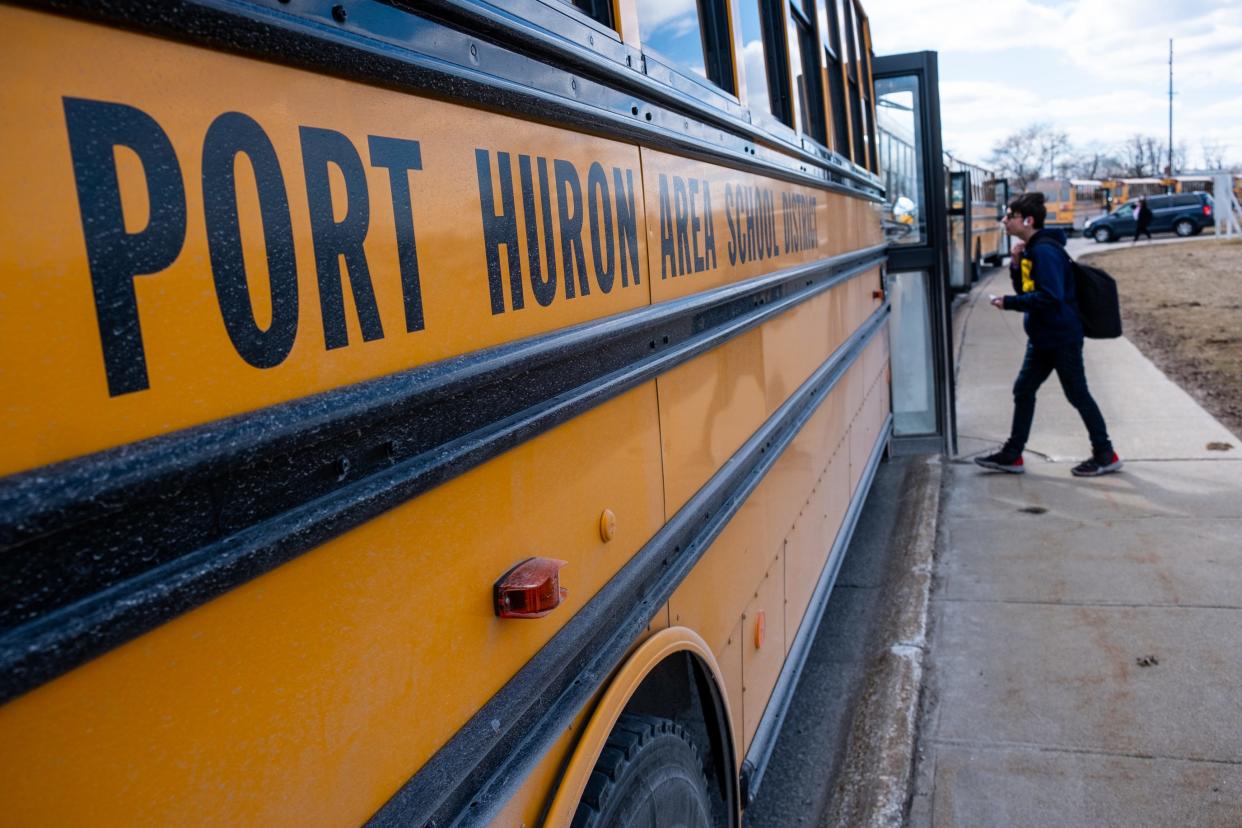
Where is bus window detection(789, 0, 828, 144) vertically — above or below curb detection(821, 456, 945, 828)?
above

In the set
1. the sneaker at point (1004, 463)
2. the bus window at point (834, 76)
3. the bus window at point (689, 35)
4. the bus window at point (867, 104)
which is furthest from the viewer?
the sneaker at point (1004, 463)

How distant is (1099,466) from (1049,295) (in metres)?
1.01

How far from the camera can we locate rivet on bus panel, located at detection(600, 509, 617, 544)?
1.51m

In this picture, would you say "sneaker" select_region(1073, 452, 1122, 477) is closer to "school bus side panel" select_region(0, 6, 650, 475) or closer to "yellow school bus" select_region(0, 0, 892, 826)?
"yellow school bus" select_region(0, 0, 892, 826)

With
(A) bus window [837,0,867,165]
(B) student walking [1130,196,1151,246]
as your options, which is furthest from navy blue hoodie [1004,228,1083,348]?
(B) student walking [1130,196,1151,246]

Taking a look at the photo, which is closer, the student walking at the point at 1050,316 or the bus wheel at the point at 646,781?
the bus wheel at the point at 646,781

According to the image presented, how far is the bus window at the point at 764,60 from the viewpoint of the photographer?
8.00 ft

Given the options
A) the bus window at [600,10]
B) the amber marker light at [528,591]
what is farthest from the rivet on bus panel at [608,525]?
the bus window at [600,10]

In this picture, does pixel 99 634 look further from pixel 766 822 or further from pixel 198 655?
pixel 766 822

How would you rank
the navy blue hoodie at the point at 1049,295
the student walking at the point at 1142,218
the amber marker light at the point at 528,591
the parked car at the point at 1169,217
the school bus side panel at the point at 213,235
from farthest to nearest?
the parked car at the point at 1169,217, the student walking at the point at 1142,218, the navy blue hoodie at the point at 1049,295, the amber marker light at the point at 528,591, the school bus side panel at the point at 213,235

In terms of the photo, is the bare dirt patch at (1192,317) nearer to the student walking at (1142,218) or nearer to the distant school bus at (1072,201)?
the student walking at (1142,218)

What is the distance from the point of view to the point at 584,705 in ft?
4.60

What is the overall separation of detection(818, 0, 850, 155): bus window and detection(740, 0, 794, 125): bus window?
0.89 metres

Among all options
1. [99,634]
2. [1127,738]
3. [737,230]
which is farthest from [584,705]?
[1127,738]
